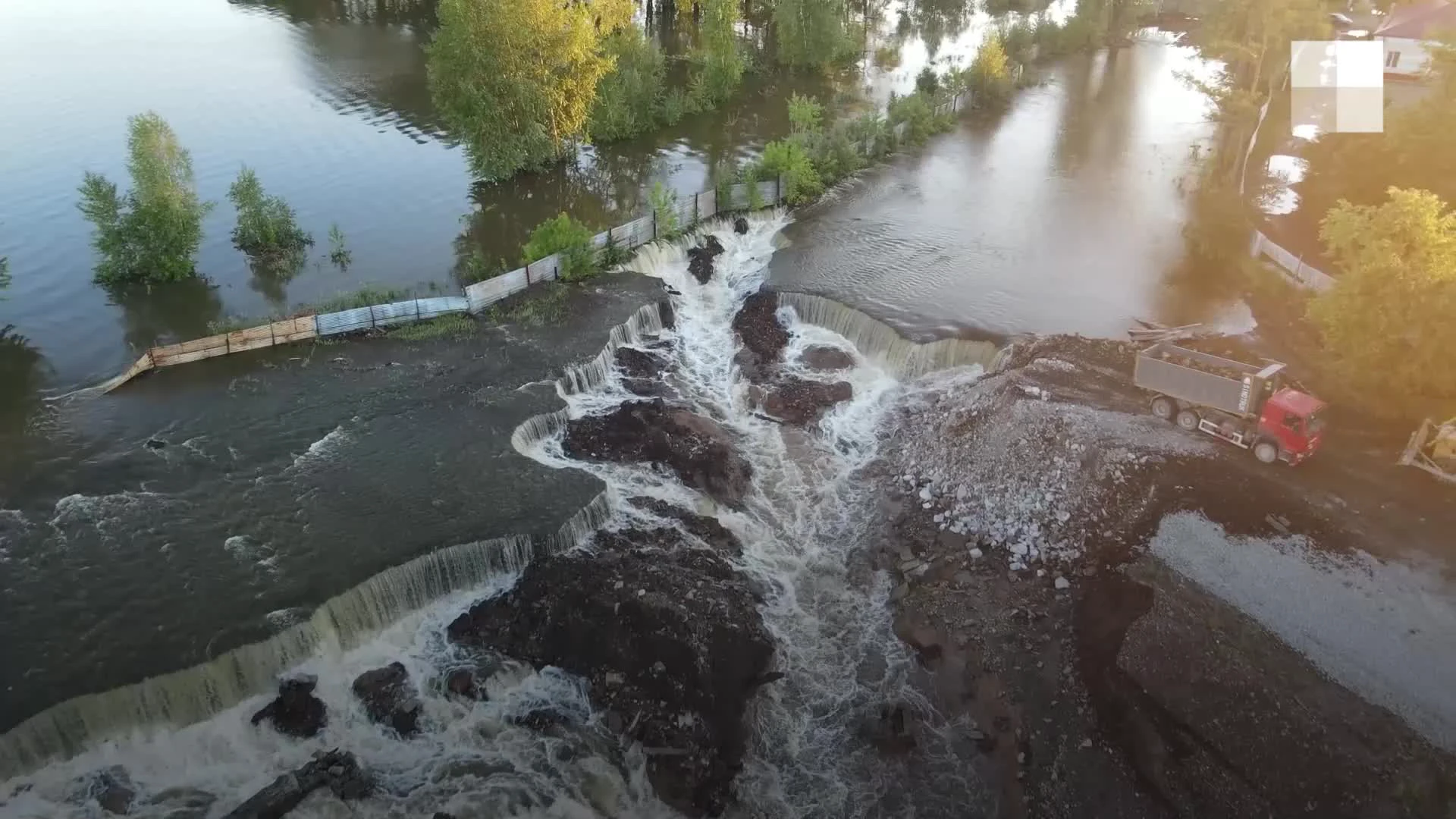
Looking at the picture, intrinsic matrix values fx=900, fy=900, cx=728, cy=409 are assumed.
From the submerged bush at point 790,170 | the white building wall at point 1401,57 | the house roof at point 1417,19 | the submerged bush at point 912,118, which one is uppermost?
the house roof at point 1417,19

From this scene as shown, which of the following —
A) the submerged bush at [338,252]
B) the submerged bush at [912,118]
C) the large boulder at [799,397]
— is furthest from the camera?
the submerged bush at [912,118]

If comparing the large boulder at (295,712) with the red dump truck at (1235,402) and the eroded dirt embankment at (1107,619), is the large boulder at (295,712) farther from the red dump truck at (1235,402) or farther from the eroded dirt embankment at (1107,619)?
the red dump truck at (1235,402)

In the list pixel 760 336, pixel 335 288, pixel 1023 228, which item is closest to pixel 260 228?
pixel 335 288

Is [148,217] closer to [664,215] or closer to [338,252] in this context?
[338,252]

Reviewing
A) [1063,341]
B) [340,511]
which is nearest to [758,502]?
[340,511]

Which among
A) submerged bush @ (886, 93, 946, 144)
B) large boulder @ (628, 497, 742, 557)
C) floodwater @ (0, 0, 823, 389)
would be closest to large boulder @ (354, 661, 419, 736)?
large boulder @ (628, 497, 742, 557)

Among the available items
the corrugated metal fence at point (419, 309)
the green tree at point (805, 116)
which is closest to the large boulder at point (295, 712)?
the corrugated metal fence at point (419, 309)
